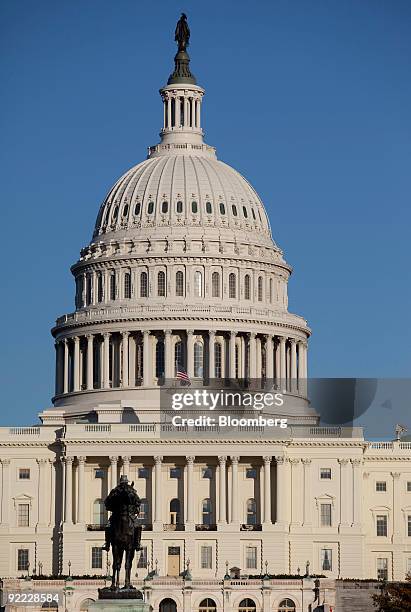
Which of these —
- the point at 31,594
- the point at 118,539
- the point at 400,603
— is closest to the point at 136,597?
the point at 118,539

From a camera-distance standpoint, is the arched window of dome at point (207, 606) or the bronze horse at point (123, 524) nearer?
the bronze horse at point (123, 524)

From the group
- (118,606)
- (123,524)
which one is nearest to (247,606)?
(123,524)

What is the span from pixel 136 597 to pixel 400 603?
5674cm

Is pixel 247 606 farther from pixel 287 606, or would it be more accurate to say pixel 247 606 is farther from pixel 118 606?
pixel 118 606

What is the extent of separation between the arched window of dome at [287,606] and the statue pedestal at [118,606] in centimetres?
7746

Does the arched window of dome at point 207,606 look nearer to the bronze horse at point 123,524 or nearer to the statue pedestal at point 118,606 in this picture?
the bronze horse at point 123,524

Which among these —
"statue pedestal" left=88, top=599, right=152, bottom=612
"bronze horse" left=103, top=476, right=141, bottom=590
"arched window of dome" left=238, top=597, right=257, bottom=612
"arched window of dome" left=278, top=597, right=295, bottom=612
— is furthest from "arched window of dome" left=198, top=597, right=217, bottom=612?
"statue pedestal" left=88, top=599, right=152, bottom=612

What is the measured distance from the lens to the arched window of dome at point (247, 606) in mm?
190625

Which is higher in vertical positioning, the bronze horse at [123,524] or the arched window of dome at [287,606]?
the bronze horse at [123,524]

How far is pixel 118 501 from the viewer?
121 meters

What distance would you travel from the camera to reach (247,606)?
626 ft

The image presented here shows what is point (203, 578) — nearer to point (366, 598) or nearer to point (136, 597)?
point (366, 598)

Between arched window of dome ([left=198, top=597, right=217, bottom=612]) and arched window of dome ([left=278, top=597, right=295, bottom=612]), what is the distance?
5141 mm

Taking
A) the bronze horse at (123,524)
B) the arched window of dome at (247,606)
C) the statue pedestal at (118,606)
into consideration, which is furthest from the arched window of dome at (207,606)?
the statue pedestal at (118,606)
